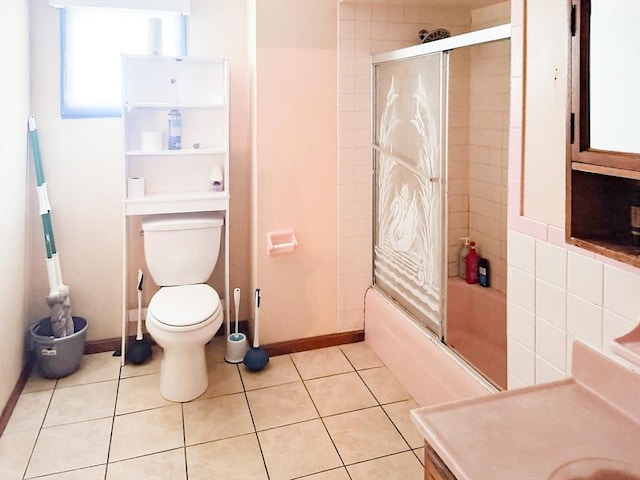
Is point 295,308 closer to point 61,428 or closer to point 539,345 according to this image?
point 61,428

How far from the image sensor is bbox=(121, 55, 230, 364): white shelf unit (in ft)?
Answer: 9.48

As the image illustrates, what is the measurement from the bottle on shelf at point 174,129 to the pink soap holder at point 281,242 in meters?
0.73

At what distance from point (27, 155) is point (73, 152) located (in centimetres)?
23

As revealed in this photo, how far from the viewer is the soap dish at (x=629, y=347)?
1.04m

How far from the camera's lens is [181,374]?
8.64ft

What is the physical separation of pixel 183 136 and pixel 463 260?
182cm

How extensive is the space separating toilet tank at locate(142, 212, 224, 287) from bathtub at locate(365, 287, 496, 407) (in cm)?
100

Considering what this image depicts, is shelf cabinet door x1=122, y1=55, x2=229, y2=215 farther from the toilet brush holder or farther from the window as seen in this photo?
the toilet brush holder

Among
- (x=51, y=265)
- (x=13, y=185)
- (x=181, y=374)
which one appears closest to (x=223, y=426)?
(x=181, y=374)

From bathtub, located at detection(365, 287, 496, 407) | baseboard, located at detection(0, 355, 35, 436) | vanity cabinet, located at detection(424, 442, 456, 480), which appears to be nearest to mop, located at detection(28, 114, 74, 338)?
baseboard, located at detection(0, 355, 35, 436)

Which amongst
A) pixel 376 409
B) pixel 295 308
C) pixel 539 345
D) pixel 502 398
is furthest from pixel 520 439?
pixel 295 308

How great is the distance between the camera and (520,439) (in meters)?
1.13

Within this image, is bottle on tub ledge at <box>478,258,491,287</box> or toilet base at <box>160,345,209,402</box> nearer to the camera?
toilet base at <box>160,345,209,402</box>

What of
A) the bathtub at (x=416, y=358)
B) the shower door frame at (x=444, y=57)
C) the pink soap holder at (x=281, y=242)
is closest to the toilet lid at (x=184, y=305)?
the pink soap holder at (x=281, y=242)
